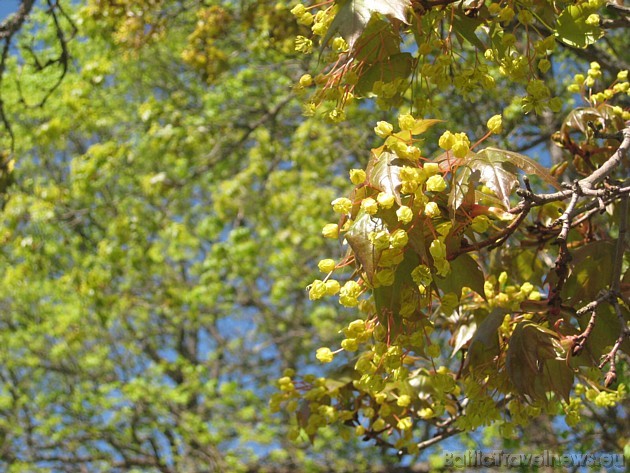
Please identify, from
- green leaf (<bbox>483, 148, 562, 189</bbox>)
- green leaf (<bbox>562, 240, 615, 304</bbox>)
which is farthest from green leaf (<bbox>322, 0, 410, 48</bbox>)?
green leaf (<bbox>562, 240, 615, 304</bbox>)

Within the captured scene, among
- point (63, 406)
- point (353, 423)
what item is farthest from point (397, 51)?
point (63, 406)

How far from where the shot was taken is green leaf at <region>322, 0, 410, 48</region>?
1.56 meters

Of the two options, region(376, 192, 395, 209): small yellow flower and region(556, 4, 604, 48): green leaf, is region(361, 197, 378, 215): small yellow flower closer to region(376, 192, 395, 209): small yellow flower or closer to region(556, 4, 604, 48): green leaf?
region(376, 192, 395, 209): small yellow flower

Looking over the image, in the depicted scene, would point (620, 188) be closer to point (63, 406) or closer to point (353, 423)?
point (353, 423)

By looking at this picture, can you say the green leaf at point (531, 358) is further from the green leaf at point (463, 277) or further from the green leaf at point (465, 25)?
the green leaf at point (465, 25)

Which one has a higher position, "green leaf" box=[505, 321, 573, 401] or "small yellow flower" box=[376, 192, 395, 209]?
"small yellow flower" box=[376, 192, 395, 209]

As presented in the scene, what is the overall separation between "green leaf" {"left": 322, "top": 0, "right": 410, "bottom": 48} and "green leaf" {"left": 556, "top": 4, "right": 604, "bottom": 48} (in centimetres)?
42

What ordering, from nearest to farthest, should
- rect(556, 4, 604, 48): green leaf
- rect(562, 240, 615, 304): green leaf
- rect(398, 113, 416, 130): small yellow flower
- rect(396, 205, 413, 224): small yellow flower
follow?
rect(396, 205, 413, 224): small yellow flower → rect(398, 113, 416, 130): small yellow flower → rect(556, 4, 604, 48): green leaf → rect(562, 240, 615, 304): green leaf

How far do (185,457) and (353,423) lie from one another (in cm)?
711

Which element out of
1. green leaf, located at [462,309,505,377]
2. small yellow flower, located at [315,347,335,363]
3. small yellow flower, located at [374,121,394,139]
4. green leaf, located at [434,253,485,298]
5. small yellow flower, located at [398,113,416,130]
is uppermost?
small yellow flower, located at [398,113,416,130]

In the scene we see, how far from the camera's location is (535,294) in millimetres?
2170

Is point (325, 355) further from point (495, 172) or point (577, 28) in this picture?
point (577, 28)

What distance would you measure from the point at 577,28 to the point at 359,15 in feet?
1.79

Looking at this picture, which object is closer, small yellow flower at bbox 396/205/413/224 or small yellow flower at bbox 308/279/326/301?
small yellow flower at bbox 396/205/413/224
